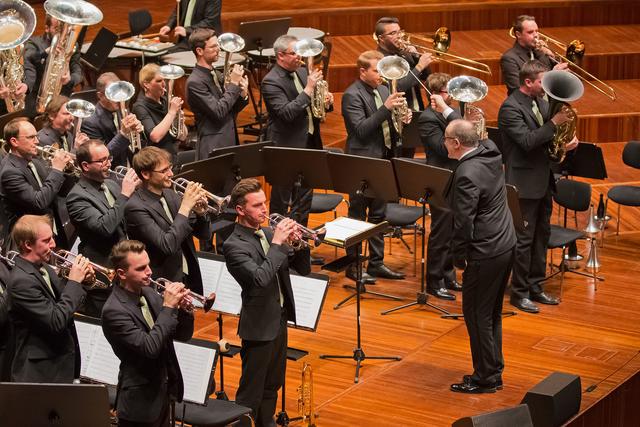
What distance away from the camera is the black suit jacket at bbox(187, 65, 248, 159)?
311 inches

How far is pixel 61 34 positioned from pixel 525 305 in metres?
3.36

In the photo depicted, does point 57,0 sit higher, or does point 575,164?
point 57,0

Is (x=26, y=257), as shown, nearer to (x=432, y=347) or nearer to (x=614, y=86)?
(x=432, y=347)

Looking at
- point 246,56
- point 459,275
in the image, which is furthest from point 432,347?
point 246,56

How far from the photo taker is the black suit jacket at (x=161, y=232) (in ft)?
19.4

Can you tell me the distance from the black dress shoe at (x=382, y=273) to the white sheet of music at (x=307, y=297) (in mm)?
2279

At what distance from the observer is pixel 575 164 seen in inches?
326

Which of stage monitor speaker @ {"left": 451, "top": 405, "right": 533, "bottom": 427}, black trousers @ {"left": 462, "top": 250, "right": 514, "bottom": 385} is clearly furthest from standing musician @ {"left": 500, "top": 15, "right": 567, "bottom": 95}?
stage monitor speaker @ {"left": 451, "top": 405, "right": 533, "bottom": 427}

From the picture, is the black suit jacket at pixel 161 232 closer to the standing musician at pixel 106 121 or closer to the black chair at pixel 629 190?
the standing musician at pixel 106 121

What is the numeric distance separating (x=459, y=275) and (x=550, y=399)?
304 cm

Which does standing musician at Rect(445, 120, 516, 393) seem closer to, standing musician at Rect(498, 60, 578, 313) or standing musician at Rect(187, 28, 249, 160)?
standing musician at Rect(498, 60, 578, 313)

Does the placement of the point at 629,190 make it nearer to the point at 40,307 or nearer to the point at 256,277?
the point at 256,277

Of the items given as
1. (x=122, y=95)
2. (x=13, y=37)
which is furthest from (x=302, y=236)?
(x=122, y=95)

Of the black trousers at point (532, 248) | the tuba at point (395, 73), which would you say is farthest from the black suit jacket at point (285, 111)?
the black trousers at point (532, 248)
